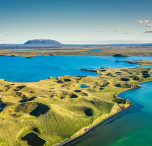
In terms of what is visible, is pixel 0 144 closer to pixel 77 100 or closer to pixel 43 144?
pixel 43 144

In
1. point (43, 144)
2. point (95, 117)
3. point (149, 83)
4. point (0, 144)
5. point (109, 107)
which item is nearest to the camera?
point (0, 144)

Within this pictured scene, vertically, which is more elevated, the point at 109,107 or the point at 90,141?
the point at 109,107

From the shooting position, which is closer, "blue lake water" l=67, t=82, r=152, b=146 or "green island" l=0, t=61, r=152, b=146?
"green island" l=0, t=61, r=152, b=146

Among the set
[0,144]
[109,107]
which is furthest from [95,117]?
[0,144]

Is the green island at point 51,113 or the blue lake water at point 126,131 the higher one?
the green island at point 51,113

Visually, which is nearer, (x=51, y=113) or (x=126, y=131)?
(x=126, y=131)

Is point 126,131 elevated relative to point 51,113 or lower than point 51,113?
lower

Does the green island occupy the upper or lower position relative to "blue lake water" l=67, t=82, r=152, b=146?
upper

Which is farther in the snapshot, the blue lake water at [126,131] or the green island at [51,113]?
the blue lake water at [126,131]
